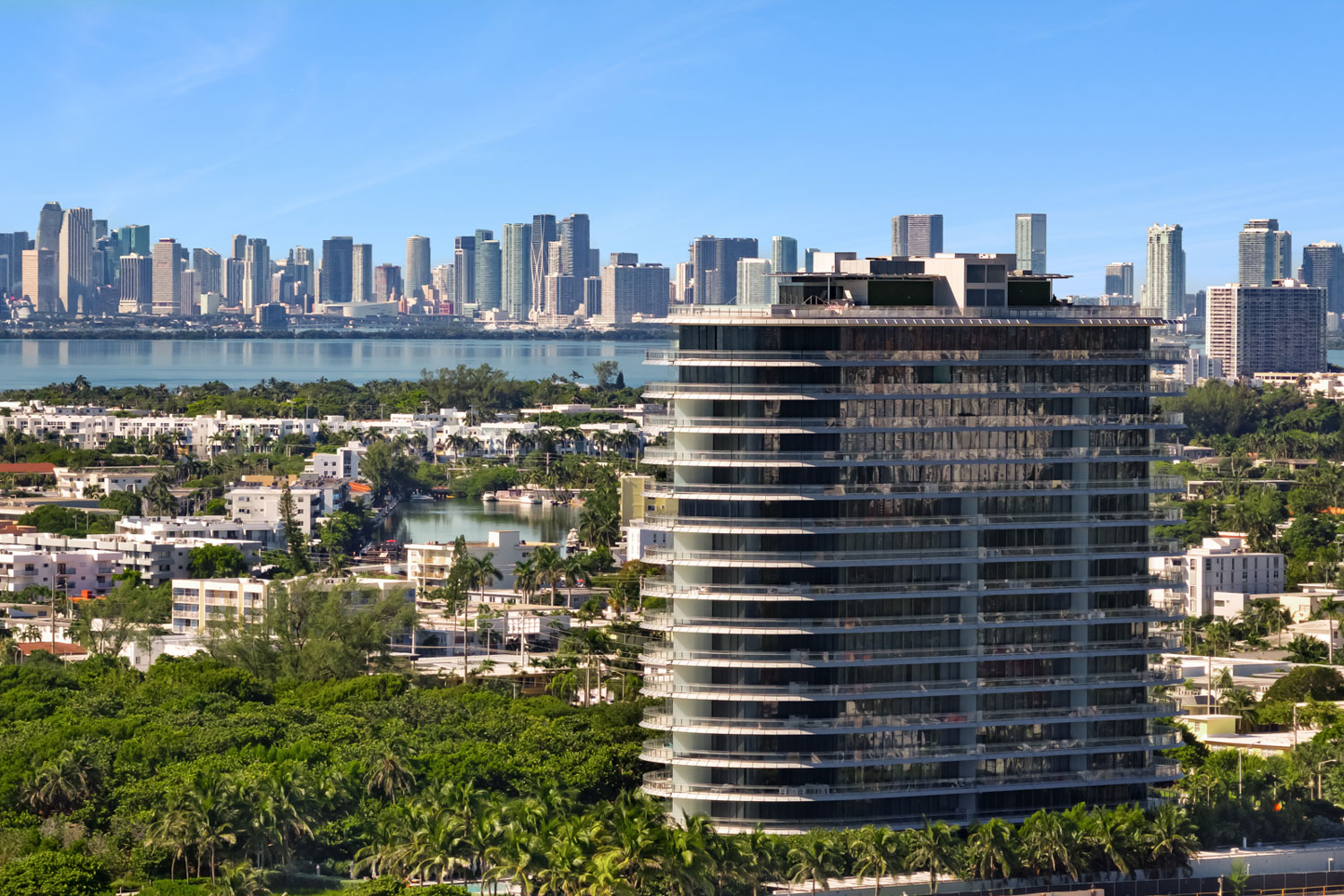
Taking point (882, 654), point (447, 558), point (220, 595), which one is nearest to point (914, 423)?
point (882, 654)

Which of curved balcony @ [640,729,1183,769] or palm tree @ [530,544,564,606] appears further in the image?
palm tree @ [530,544,564,606]

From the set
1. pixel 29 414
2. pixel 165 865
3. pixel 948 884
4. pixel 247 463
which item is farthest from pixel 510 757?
pixel 29 414

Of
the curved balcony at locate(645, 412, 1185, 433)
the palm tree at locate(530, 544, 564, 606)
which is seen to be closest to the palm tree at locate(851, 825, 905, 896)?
the curved balcony at locate(645, 412, 1185, 433)

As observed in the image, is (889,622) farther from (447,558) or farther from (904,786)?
(447,558)

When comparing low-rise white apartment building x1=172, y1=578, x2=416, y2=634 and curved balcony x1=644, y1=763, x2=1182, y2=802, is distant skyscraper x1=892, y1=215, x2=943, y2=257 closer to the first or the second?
low-rise white apartment building x1=172, y1=578, x2=416, y2=634

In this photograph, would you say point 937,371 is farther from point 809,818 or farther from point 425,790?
point 425,790

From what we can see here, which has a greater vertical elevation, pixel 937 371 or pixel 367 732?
pixel 937 371
